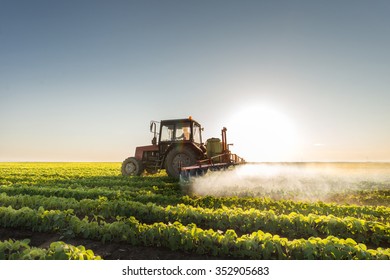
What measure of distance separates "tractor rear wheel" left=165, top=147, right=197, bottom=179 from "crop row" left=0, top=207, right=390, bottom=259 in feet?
20.0

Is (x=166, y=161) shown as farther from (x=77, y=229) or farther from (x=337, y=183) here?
(x=337, y=183)

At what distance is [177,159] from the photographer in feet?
37.0

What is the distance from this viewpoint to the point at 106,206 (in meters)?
6.44

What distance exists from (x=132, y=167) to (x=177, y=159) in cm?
338

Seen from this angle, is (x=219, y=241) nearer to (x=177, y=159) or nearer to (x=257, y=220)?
(x=257, y=220)

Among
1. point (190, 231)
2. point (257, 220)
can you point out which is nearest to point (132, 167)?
point (257, 220)

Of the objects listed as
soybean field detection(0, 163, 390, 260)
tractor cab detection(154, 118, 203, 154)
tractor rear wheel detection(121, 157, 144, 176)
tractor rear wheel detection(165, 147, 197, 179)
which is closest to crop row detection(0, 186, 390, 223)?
soybean field detection(0, 163, 390, 260)

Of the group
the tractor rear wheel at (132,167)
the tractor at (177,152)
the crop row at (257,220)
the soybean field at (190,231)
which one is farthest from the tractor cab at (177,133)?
the crop row at (257,220)

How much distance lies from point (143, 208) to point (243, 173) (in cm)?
564

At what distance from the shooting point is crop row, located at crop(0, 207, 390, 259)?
3742mm

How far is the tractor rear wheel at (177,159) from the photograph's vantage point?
36.4 ft

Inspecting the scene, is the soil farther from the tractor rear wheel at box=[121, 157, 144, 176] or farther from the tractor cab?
the tractor rear wheel at box=[121, 157, 144, 176]

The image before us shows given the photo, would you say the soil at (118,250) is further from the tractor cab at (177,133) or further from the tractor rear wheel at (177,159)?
the tractor cab at (177,133)
